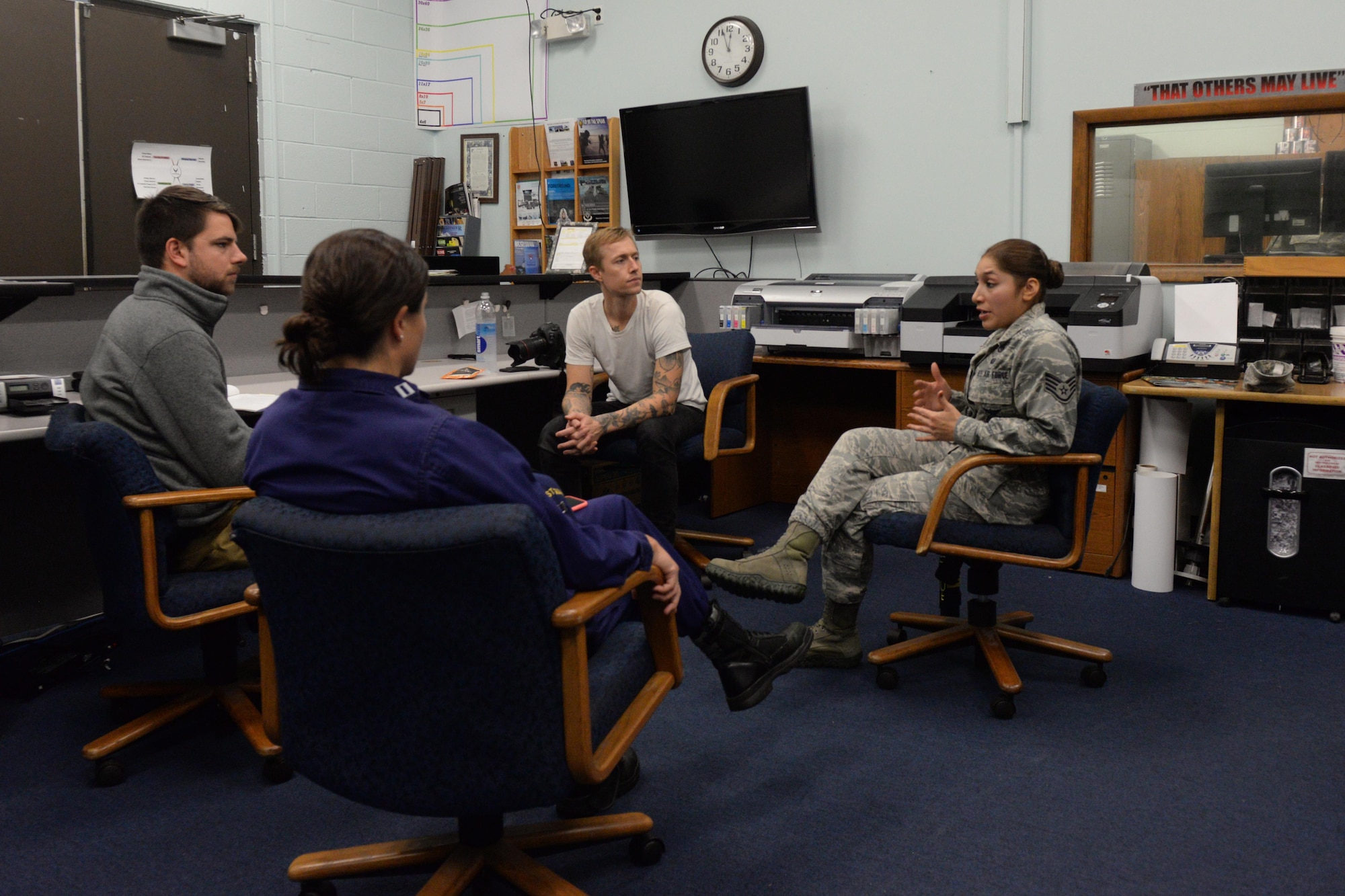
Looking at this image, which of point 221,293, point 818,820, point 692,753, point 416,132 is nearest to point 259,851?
point 692,753

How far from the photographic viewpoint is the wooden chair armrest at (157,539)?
6.41ft

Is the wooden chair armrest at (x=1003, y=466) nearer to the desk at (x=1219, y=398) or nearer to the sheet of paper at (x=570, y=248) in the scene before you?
the desk at (x=1219, y=398)

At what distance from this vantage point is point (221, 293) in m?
2.33

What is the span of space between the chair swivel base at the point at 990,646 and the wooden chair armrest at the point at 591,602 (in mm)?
1170

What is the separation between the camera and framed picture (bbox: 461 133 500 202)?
5.31 m

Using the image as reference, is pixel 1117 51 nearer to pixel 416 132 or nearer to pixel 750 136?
pixel 750 136

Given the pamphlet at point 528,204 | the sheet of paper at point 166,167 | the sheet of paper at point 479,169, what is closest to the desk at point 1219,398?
the pamphlet at point 528,204

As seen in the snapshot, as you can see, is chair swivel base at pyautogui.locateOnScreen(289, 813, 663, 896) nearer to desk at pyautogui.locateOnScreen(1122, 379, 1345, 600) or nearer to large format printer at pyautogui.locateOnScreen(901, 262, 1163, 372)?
large format printer at pyautogui.locateOnScreen(901, 262, 1163, 372)

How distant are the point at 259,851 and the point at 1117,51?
3.57 metres

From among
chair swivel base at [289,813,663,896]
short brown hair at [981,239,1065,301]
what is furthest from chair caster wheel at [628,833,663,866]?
short brown hair at [981,239,1065,301]

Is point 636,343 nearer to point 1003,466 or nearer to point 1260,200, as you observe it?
point 1003,466

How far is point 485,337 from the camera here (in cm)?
361

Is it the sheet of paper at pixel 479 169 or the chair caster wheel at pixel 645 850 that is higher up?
the sheet of paper at pixel 479 169

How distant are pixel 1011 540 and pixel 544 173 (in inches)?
136
